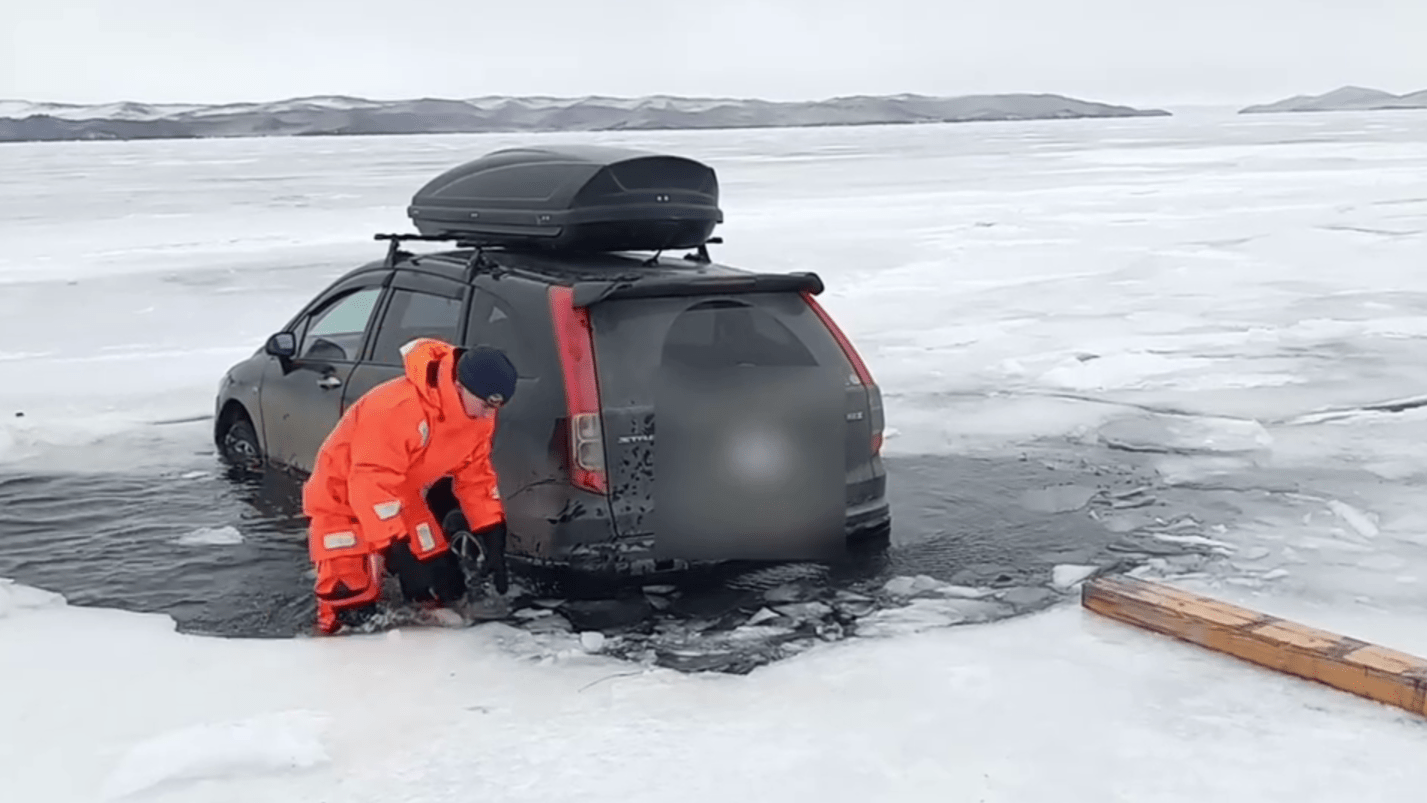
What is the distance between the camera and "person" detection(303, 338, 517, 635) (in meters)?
5.66

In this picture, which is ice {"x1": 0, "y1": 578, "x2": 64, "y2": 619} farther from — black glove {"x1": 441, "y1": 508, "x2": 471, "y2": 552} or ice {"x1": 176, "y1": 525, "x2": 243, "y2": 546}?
black glove {"x1": 441, "y1": 508, "x2": 471, "y2": 552}

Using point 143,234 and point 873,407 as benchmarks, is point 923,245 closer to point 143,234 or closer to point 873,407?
point 143,234

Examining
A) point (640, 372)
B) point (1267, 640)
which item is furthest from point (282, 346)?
point (1267, 640)

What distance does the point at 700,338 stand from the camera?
614 cm

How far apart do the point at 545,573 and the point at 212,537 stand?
2209mm

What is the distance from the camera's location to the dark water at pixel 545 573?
6195 mm

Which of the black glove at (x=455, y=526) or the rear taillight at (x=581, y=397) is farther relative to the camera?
the black glove at (x=455, y=526)

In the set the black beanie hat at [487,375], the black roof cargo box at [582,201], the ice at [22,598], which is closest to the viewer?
the black beanie hat at [487,375]

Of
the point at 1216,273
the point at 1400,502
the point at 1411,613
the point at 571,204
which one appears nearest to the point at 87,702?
the point at 571,204

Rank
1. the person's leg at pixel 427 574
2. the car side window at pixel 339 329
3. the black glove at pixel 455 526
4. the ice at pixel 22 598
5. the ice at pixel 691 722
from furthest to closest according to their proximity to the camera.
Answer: the car side window at pixel 339 329 < the ice at pixel 22 598 < the black glove at pixel 455 526 < the person's leg at pixel 427 574 < the ice at pixel 691 722

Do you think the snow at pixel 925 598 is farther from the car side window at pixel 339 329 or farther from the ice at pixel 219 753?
the car side window at pixel 339 329

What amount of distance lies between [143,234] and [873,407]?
2108 cm

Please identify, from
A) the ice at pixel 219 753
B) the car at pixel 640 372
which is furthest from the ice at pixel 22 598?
the ice at pixel 219 753

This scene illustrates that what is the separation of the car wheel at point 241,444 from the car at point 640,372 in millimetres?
1659
